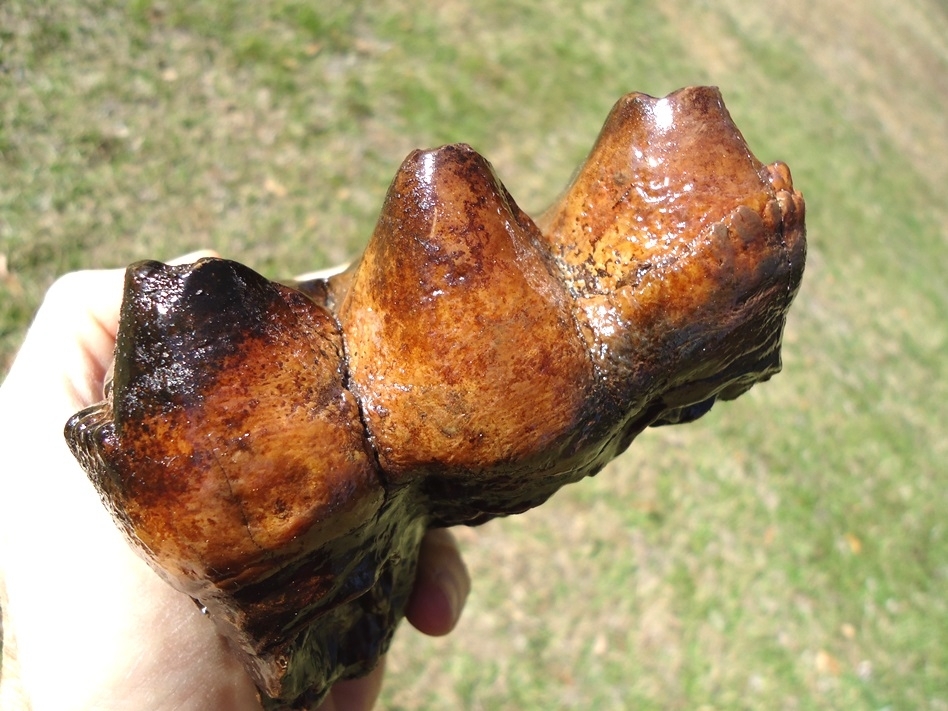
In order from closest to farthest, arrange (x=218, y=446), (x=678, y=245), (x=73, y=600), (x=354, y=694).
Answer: (x=218, y=446) < (x=678, y=245) < (x=73, y=600) < (x=354, y=694)

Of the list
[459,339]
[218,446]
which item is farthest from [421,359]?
[218,446]

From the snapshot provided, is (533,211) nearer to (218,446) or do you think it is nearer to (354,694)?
(354,694)

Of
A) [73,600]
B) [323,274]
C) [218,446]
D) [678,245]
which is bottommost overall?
[73,600]

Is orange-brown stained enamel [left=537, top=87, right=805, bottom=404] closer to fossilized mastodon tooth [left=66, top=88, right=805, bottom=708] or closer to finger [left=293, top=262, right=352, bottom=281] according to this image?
fossilized mastodon tooth [left=66, top=88, right=805, bottom=708]

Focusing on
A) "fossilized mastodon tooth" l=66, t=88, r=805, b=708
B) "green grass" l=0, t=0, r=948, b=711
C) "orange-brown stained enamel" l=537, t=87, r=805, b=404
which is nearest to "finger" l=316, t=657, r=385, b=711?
"fossilized mastodon tooth" l=66, t=88, r=805, b=708

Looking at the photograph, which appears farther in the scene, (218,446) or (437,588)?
(437,588)

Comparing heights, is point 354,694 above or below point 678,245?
below

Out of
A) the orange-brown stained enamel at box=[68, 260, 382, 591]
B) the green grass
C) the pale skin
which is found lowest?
the green grass

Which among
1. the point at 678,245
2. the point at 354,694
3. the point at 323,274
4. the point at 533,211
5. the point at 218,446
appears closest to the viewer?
the point at 218,446
